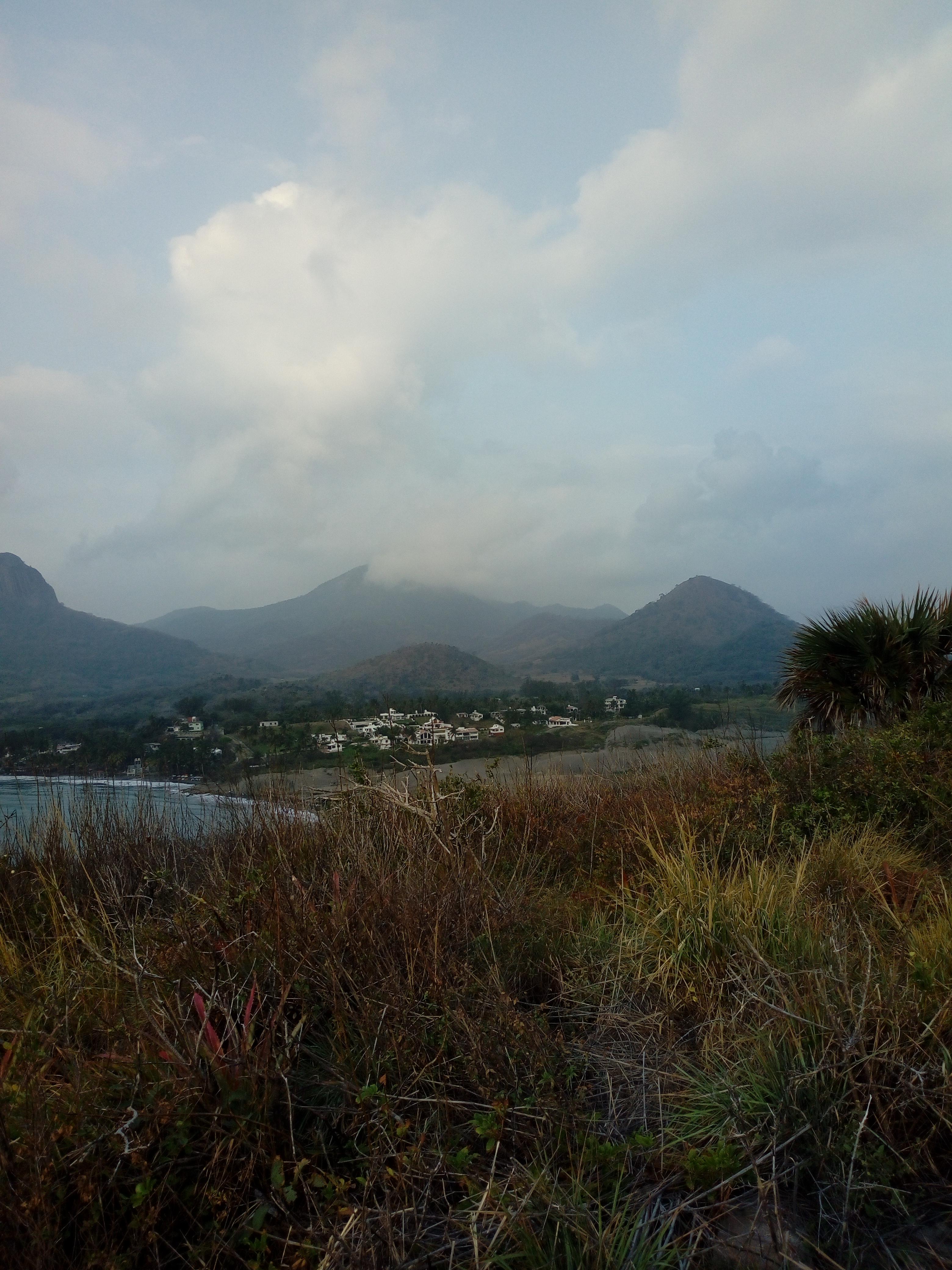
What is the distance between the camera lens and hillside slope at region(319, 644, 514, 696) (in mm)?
17453

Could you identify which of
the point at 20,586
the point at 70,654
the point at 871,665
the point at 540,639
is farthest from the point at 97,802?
the point at 540,639

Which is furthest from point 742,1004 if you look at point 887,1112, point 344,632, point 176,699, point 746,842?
point 344,632

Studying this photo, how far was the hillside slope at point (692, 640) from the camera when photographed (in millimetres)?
25812

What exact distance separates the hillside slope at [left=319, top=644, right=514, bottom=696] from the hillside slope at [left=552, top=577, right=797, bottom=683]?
6850mm

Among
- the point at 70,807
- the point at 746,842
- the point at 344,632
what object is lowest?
the point at 746,842

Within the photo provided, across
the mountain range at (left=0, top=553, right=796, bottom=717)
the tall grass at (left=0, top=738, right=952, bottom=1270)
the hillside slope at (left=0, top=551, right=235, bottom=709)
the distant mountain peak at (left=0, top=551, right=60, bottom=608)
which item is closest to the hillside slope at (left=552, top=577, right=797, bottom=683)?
the mountain range at (left=0, top=553, right=796, bottom=717)

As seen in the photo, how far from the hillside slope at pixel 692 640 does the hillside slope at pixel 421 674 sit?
6.85 meters

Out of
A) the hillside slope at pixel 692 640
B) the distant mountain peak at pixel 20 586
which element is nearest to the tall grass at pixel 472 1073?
the hillside slope at pixel 692 640

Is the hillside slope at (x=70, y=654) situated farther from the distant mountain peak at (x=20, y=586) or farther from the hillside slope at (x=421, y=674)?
the hillside slope at (x=421, y=674)

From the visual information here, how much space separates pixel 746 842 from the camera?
20.1ft

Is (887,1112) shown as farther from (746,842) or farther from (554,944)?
(746,842)

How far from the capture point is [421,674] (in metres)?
19.4

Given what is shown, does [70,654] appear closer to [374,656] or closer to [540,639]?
[374,656]

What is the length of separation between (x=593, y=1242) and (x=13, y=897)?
5222mm
